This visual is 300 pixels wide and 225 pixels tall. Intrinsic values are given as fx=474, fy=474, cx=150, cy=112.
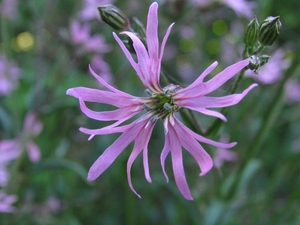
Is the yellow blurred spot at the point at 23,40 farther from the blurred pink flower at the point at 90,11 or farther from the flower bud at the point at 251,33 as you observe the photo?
the flower bud at the point at 251,33

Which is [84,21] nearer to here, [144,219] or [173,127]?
[144,219]

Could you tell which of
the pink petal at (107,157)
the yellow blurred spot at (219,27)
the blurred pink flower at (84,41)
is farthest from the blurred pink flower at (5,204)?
the yellow blurred spot at (219,27)

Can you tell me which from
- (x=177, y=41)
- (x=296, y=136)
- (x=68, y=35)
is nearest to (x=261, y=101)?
(x=296, y=136)

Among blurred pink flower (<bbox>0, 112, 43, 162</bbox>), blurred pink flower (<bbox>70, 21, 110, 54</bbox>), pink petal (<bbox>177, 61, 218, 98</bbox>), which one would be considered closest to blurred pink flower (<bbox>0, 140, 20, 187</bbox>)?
blurred pink flower (<bbox>0, 112, 43, 162</bbox>)

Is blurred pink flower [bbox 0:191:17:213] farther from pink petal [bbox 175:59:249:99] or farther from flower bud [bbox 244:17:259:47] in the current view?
flower bud [bbox 244:17:259:47]

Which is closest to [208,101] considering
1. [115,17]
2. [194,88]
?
[194,88]

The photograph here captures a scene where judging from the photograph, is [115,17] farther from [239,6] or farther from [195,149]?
[239,6]

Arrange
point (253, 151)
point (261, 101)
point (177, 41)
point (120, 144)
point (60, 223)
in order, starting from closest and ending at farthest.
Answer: point (120, 144) → point (253, 151) → point (60, 223) → point (261, 101) → point (177, 41)
